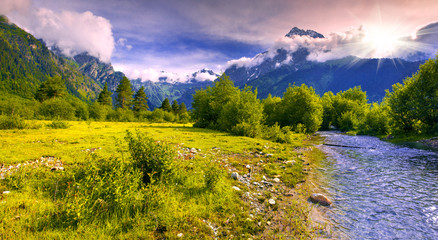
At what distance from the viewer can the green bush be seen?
2078 centimetres

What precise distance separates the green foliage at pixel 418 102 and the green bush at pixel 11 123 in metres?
58.2

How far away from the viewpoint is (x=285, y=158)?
594 inches

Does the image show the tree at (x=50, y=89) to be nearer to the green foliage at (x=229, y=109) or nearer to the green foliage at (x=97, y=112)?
the green foliage at (x=97, y=112)

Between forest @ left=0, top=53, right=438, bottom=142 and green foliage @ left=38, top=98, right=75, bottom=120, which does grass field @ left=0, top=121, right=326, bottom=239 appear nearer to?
forest @ left=0, top=53, right=438, bottom=142

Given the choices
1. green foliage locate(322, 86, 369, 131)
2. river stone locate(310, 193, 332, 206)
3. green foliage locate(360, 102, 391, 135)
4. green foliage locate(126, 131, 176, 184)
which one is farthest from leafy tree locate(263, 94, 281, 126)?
green foliage locate(126, 131, 176, 184)

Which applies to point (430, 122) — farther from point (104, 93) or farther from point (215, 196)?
point (104, 93)

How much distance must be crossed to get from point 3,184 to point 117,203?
16.2 feet

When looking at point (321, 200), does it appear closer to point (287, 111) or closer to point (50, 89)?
point (287, 111)

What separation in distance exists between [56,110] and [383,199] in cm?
7229

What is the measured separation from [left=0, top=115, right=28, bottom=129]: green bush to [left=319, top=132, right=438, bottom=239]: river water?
3386 centimetres

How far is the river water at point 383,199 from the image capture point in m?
6.15

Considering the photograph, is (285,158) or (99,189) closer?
(99,189)

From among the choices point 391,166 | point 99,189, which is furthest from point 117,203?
point 391,166

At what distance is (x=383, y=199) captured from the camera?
8.30 metres
